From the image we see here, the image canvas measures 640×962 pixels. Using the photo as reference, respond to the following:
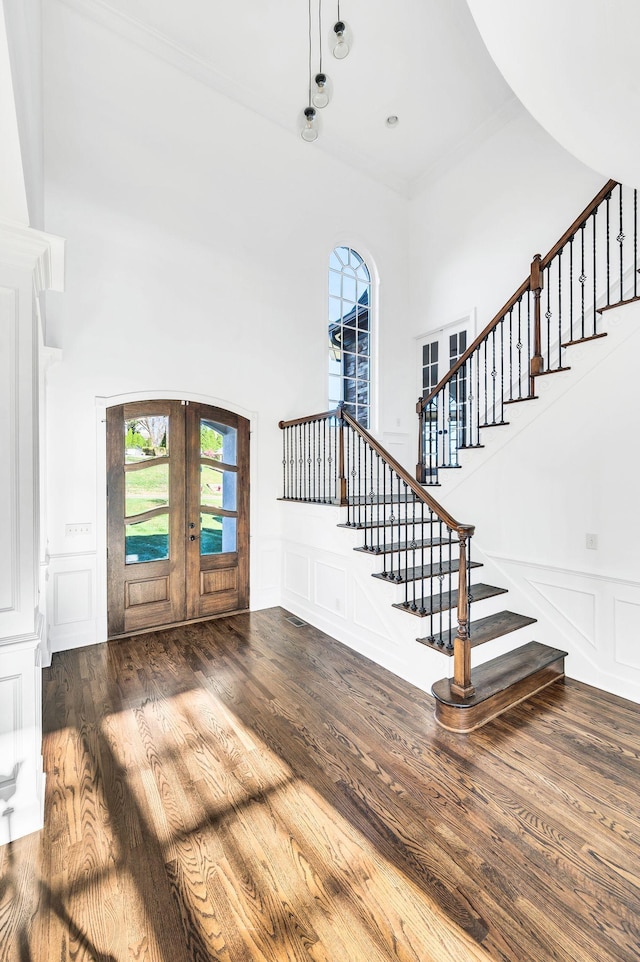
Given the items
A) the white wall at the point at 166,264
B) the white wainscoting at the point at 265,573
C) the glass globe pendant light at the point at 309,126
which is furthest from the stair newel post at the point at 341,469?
the glass globe pendant light at the point at 309,126

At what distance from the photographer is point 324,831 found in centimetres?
191

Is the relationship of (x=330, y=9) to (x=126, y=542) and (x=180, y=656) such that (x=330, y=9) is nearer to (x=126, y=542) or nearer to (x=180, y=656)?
(x=126, y=542)

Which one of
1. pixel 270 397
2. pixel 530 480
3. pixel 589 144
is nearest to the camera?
pixel 589 144

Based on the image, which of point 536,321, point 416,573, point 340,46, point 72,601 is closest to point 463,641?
point 416,573

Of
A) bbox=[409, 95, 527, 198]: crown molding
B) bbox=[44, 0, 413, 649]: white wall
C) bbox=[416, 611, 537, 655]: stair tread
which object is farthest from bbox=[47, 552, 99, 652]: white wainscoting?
bbox=[409, 95, 527, 198]: crown molding

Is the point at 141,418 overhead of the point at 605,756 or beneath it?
overhead

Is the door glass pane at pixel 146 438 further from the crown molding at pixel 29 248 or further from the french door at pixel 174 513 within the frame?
the crown molding at pixel 29 248

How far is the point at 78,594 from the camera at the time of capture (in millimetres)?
3945

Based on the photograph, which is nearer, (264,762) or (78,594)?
(264,762)

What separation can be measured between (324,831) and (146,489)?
329 centimetres

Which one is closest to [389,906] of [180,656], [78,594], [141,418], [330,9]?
[180,656]

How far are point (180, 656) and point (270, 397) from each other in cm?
293

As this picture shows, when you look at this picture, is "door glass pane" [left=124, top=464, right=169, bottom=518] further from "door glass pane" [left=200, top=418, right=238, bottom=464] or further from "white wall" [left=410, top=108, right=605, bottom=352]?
"white wall" [left=410, top=108, right=605, bottom=352]

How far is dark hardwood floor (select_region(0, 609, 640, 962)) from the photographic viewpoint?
4.88 ft
